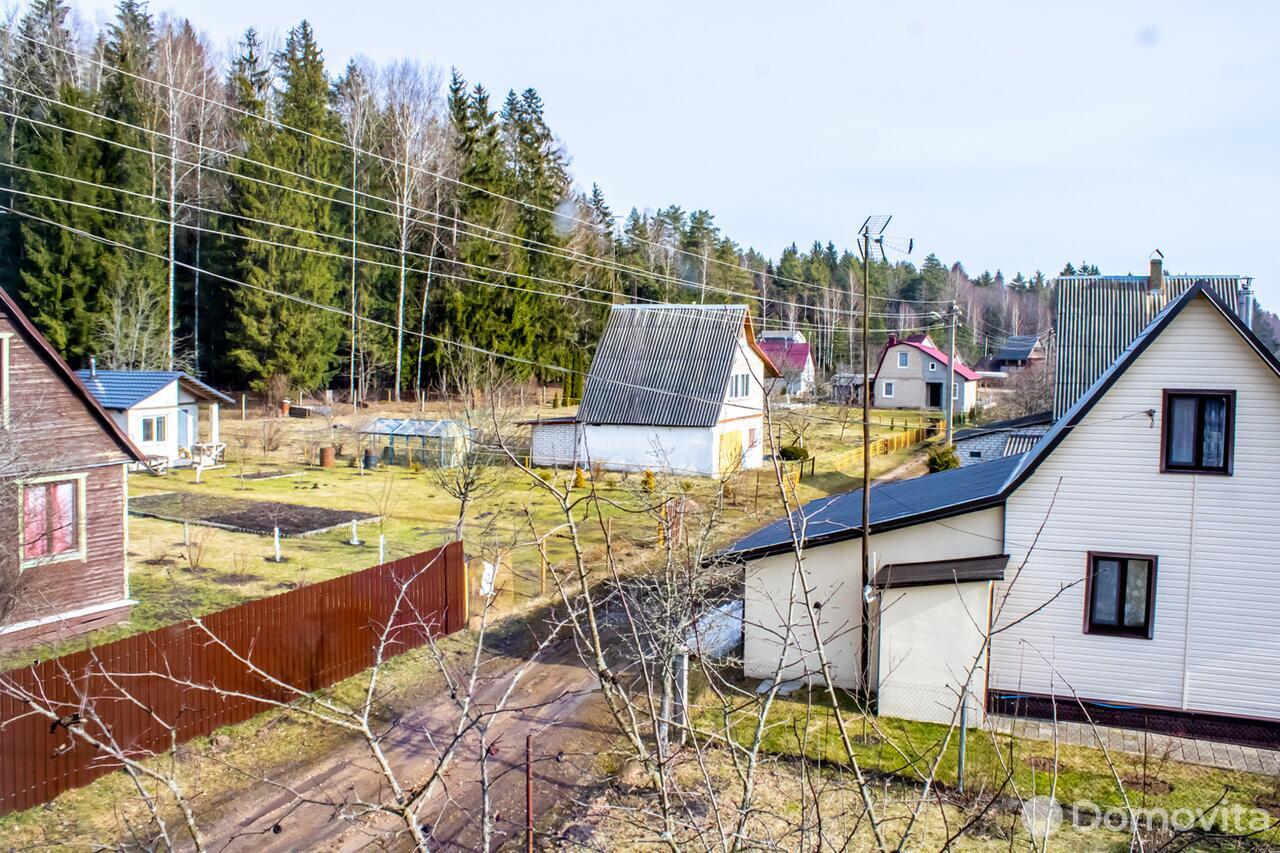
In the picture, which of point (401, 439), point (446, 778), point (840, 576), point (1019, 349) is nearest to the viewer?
point (446, 778)

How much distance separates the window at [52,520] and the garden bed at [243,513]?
24.8ft

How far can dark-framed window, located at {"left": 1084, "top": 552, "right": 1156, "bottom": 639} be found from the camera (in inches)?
521

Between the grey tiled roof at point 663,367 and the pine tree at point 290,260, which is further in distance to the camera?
the pine tree at point 290,260

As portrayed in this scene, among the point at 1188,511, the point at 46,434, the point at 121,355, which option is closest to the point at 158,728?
the point at 46,434

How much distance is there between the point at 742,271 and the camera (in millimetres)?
73000

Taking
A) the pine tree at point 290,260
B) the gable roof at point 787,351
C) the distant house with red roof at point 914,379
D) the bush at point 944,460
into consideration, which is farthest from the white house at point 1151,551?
the distant house with red roof at point 914,379

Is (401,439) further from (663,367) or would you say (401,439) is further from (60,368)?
(60,368)

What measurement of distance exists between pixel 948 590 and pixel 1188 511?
3452mm

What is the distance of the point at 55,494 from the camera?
14438 millimetres

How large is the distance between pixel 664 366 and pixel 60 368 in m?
21.7

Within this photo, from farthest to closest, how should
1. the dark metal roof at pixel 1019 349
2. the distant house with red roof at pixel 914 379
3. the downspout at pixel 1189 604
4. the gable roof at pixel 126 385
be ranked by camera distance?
the dark metal roof at pixel 1019 349, the distant house with red roof at pixel 914 379, the gable roof at pixel 126 385, the downspout at pixel 1189 604

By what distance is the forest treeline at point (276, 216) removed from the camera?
41531 millimetres

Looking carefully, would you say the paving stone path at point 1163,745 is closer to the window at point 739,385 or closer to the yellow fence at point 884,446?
the window at point 739,385

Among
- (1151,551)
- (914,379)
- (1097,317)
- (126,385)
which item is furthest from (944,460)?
(914,379)
